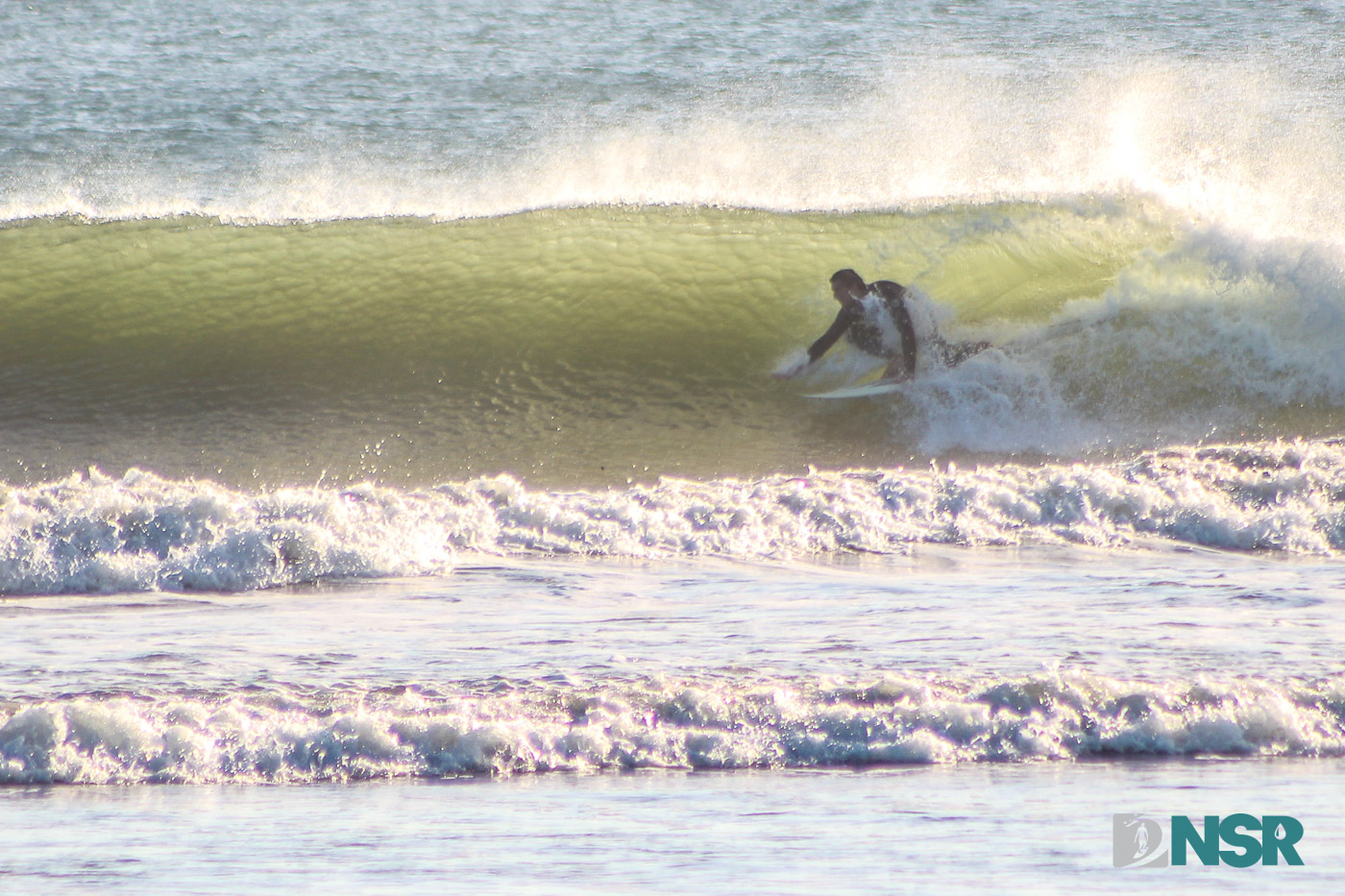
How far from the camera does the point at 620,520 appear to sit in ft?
21.9

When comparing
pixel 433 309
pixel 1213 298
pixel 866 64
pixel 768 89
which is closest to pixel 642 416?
pixel 433 309

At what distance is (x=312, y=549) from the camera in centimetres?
615

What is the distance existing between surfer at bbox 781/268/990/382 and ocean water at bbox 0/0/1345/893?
5.1 inches

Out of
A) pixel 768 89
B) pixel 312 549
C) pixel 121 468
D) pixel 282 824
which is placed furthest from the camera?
pixel 768 89

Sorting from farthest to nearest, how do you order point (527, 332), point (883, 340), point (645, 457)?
point (527, 332) < point (883, 340) < point (645, 457)

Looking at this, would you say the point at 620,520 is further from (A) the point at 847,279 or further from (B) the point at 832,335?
(A) the point at 847,279

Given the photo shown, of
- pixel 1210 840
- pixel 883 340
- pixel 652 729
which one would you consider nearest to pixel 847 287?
pixel 883 340

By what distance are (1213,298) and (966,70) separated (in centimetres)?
716

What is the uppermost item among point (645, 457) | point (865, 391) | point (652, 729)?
point (865, 391)

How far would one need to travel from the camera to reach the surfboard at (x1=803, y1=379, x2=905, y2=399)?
8.45m

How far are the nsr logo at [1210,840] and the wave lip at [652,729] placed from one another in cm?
65

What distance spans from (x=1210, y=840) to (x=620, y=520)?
378cm

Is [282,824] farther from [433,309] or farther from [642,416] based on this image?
[433,309]

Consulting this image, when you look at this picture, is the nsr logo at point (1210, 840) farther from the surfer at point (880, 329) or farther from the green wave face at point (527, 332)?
the surfer at point (880, 329)
